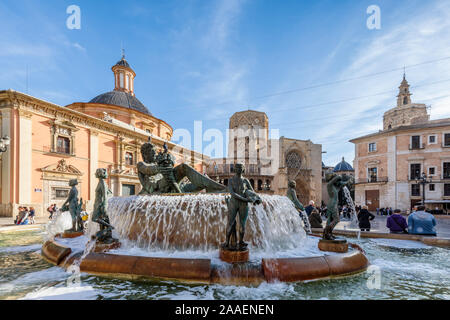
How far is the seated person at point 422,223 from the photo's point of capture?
21.4 feet

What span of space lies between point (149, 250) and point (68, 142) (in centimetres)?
Answer: 1890

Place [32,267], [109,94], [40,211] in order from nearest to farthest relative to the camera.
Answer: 1. [32,267]
2. [40,211]
3. [109,94]

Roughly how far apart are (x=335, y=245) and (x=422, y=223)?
4.41 meters

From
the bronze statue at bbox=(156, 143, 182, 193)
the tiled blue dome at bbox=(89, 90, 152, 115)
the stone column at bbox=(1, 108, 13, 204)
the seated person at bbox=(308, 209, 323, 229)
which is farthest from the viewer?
the tiled blue dome at bbox=(89, 90, 152, 115)

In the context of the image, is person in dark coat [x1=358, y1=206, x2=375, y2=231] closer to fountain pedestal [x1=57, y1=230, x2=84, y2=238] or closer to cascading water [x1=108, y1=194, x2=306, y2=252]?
cascading water [x1=108, y1=194, x2=306, y2=252]

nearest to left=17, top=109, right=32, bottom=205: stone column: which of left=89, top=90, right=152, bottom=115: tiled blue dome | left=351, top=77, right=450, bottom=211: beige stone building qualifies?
left=89, top=90, right=152, bottom=115: tiled blue dome

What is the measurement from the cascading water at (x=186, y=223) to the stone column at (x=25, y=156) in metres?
15.4

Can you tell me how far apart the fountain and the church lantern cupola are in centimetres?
3058

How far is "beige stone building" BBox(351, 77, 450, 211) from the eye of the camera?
2522 centimetres

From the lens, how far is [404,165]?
26.9m

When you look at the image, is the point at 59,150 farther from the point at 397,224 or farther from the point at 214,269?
the point at 397,224
